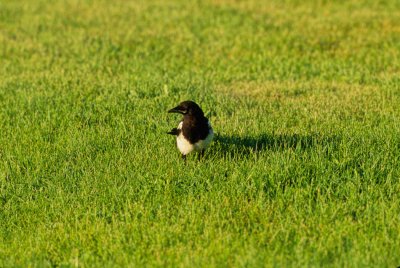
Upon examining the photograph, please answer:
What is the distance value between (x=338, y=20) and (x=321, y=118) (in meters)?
8.35

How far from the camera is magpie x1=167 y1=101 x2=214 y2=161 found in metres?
8.25

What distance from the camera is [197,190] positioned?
761cm

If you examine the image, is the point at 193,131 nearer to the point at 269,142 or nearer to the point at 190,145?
the point at 190,145

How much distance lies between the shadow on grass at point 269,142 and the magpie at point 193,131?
0.39m

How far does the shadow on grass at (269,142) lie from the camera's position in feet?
28.5

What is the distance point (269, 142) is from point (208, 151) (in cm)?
78

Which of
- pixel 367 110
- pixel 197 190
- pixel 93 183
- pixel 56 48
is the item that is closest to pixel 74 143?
pixel 93 183

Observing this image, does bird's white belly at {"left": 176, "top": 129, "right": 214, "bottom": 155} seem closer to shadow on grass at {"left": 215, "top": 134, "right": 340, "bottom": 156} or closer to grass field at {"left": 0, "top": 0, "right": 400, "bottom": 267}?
grass field at {"left": 0, "top": 0, "right": 400, "bottom": 267}

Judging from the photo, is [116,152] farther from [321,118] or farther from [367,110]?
[367,110]

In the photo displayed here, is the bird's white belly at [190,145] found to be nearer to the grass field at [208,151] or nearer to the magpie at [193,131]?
the magpie at [193,131]

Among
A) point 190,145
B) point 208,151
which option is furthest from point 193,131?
point 208,151

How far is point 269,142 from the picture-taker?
9094 mm

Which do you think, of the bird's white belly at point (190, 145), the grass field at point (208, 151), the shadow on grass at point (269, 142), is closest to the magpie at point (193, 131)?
the bird's white belly at point (190, 145)

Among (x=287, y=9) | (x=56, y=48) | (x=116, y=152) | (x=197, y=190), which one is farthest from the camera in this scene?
(x=287, y=9)
